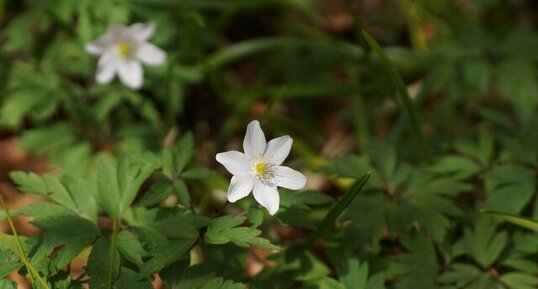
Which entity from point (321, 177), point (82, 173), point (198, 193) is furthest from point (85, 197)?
point (321, 177)

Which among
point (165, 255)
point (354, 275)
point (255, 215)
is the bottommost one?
point (354, 275)

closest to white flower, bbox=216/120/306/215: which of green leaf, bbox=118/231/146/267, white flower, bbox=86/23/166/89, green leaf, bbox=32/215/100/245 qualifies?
green leaf, bbox=118/231/146/267

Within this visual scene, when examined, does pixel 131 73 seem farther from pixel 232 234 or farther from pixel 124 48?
pixel 232 234

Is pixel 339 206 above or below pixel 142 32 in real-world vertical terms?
below

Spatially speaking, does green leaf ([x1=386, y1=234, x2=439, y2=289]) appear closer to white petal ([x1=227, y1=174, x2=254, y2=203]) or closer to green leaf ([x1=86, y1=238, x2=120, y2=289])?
white petal ([x1=227, y1=174, x2=254, y2=203])

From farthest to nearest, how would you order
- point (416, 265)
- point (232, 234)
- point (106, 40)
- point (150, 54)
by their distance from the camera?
point (150, 54) < point (106, 40) < point (416, 265) < point (232, 234)

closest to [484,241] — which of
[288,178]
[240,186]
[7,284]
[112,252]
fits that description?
[288,178]
